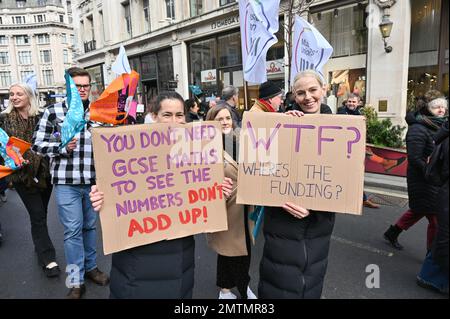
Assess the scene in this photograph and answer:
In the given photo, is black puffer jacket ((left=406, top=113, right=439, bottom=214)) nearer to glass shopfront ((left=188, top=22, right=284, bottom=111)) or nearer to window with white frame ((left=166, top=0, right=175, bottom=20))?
glass shopfront ((left=188, top=22, right=284, bottom=111))

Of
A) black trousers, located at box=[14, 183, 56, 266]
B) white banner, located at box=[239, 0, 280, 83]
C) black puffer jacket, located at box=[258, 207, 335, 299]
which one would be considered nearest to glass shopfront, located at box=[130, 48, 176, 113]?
white banner, located at box=[239, 0, 280, 83]

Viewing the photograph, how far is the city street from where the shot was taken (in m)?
3.01

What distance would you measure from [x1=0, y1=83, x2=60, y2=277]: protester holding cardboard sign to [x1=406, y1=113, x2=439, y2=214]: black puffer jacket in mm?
3780

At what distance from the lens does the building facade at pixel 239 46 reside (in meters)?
8.99

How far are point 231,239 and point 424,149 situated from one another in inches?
88.2

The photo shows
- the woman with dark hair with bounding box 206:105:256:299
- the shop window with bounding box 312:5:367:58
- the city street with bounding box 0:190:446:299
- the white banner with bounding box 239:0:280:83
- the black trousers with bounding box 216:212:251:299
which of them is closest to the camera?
the woman with dark hair with bounding box 206:105:256:299

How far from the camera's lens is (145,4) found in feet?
62.2

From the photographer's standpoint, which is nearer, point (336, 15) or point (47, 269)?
point (47, 269)

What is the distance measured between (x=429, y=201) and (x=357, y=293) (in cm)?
121

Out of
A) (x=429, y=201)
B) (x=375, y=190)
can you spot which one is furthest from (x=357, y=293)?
(x=375, y=190)

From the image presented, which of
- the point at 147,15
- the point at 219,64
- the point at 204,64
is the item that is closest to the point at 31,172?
the point at 219,64

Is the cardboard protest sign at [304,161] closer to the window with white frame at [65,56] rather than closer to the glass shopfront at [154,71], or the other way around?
the glass shopfront at [154,71]
